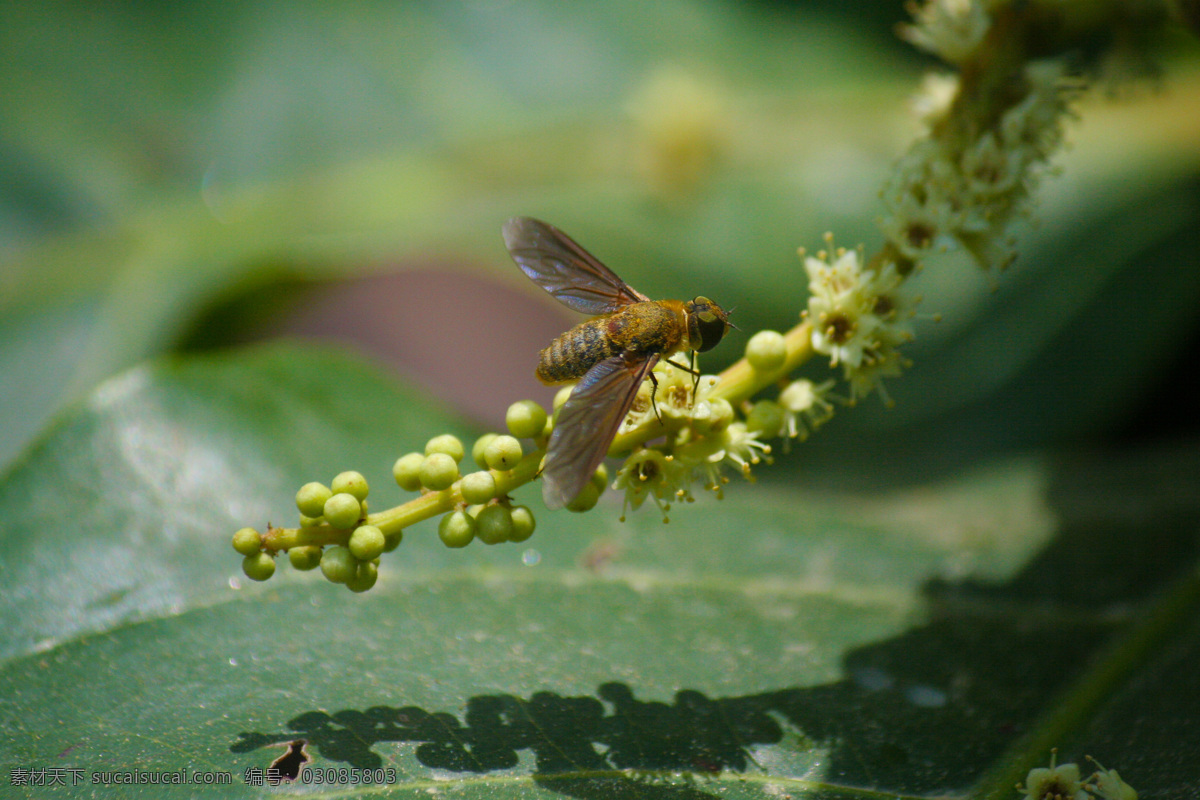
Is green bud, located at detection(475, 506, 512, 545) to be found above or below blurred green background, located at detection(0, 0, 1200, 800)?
below

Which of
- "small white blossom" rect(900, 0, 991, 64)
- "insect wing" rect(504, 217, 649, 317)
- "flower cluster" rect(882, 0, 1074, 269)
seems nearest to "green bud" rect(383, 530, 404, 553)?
"insect wing" rect(504, 217, 649, 317)

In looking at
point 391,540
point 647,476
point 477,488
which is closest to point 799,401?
point 647,476

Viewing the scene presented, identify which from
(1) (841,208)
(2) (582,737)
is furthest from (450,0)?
(2) (582,737)

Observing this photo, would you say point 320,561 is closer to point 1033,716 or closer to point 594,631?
point 594,631

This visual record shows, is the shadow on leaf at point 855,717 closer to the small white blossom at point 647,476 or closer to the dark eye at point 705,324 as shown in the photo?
the small white blossom at point 647,476

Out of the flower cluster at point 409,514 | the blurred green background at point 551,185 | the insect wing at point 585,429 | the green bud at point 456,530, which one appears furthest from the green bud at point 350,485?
the blurred green background at point 551,185

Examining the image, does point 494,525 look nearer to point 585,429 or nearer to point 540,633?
point 585,429

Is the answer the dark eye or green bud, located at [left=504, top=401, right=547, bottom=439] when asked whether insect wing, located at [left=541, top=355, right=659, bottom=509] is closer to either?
green bud, located at [left=504, top=401, right=547, bottom=439]
